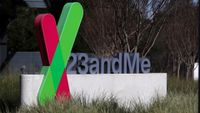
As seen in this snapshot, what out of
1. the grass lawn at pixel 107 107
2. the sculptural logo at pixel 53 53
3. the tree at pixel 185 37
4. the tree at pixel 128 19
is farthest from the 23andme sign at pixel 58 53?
the tree at pixel 185 37

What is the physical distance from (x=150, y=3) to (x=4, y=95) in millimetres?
5957

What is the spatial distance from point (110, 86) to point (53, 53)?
2110mm

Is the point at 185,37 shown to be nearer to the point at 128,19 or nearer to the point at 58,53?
the point at 128,19

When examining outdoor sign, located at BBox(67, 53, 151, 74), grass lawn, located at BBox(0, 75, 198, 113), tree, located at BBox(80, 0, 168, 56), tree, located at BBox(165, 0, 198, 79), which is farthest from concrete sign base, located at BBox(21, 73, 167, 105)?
tree, located at BBox(165, 0, 198, 79)

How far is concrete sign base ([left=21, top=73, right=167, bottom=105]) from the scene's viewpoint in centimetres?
1189

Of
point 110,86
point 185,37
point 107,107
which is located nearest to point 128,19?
point 110,86

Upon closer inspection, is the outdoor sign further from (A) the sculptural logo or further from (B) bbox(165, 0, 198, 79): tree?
(B) bbox(165, 0, 198, 79): tree

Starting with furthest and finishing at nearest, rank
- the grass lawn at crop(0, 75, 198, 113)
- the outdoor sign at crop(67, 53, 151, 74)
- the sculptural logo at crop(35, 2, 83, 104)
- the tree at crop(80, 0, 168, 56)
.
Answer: the tree at crop(80, 0, 168, 56)
the outdoor sign at crop(67, 53, 151, 74)
the sculptural logo at crop(35, 2, 83, 104)
the grass lawn at crop(0, 75, 198, 113)

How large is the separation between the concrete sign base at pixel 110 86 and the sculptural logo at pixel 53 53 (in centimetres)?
24

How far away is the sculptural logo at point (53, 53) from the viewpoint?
1216cm

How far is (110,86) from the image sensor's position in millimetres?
13867

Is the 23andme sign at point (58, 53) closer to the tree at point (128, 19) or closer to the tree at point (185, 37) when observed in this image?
the tree at point (128, 19)

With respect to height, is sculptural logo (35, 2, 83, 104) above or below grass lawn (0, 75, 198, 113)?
above

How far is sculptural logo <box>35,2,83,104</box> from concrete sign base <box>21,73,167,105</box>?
24 centimetres
